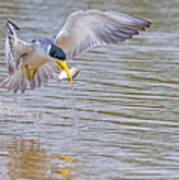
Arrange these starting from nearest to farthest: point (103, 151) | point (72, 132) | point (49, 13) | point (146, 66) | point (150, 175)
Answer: point (150, 175)
point (103, 151)
point (72, 132)
point (146, 66)
point (49, 13)

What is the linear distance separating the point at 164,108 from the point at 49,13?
8.17 m

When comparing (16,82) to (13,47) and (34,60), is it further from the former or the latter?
(13,47)

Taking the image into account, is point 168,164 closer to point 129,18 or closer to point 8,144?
point 8,144

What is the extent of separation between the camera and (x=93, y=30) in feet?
27.0

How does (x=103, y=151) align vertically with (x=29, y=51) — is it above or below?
below

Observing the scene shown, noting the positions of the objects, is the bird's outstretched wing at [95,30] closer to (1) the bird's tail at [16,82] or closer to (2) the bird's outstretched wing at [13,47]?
(2) the bird's outstretched wing at [13,47]

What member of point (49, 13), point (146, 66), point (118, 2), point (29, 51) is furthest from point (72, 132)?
point (118, 2)

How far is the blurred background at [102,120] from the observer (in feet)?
20.4

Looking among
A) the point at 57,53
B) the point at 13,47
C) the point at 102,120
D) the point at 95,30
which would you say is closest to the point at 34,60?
the point at 13,47

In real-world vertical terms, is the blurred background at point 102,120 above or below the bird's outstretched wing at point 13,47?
below

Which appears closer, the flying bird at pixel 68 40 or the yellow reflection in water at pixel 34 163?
the yellow reflection in water at pixel 34 163

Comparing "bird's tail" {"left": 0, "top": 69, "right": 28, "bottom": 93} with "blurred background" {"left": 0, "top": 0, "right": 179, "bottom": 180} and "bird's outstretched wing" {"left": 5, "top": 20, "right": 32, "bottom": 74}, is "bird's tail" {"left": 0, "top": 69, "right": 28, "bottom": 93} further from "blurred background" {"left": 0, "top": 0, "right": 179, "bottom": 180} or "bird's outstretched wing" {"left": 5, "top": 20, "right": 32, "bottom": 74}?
"blurred background" {"left": 0, "top": 0, "right": 179, "bottom": 180}

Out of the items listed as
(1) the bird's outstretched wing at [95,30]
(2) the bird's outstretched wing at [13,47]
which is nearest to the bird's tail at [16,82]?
(2) the bird's outstretched wing at [13,47]

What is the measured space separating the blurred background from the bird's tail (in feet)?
0.76
